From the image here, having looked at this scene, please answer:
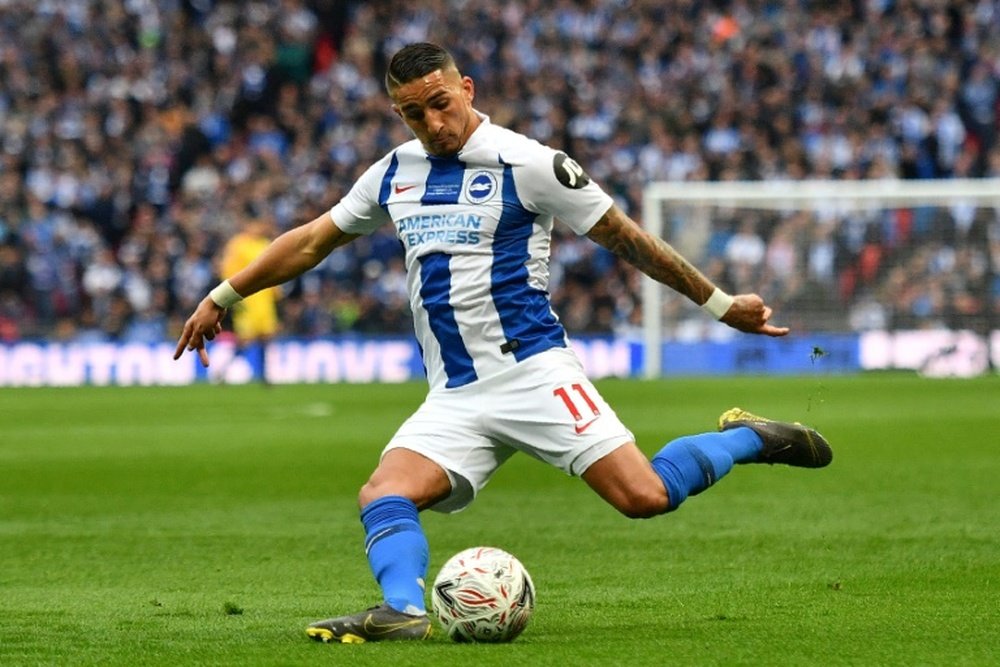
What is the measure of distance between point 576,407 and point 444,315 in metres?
0.52

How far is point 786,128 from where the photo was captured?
1031 inches

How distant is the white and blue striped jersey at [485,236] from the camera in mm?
5812

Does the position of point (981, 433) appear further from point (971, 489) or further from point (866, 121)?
point (866, 121)

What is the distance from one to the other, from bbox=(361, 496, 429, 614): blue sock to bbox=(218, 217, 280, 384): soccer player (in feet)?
49.8

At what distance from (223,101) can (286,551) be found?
1996cm

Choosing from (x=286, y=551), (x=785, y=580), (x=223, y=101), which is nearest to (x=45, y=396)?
(x=223, y=101)

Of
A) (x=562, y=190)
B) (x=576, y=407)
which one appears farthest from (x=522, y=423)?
(x=562, y=190)

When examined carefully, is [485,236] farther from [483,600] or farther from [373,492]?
[483,600]

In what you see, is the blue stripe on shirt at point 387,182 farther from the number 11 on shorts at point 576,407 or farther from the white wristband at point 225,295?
the number 11 on shorts at point 576,407

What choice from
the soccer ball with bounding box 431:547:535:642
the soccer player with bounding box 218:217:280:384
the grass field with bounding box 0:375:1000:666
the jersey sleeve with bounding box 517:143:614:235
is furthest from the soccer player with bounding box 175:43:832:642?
the soccer player with bounding box 218:217:280:384

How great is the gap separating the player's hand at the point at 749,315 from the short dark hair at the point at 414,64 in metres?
1.21

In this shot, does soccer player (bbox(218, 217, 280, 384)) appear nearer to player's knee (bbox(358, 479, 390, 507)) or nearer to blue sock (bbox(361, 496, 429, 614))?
player's knee (bbox(358, 479, 390, 507))

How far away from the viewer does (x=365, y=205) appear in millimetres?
6117

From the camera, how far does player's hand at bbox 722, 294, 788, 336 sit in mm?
5969
